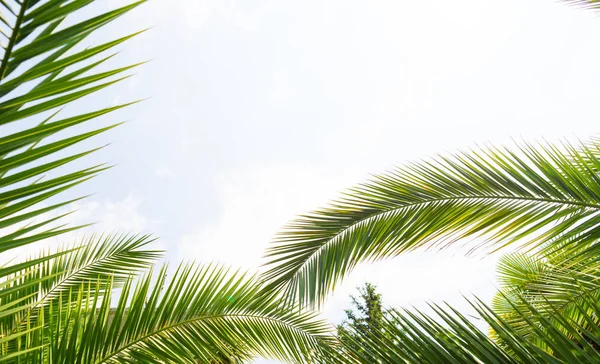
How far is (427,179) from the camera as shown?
2.69 m

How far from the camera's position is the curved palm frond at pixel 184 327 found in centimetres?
164

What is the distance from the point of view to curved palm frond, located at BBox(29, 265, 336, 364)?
1.64m

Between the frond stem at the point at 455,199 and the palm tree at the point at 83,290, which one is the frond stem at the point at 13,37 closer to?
the palm tree at the point at 83,290

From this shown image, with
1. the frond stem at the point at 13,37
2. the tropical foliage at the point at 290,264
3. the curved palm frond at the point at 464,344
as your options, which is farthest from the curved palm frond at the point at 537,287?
the frond stem at the point at 13,37

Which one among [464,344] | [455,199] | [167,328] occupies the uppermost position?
[455,199]

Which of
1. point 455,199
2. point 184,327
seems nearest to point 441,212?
point 455,199

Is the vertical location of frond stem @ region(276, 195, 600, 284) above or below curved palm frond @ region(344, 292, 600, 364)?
above

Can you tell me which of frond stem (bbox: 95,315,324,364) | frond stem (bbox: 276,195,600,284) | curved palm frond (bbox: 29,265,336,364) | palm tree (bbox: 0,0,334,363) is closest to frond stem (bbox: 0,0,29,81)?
palm tree (bbox: 0,0,334,363)

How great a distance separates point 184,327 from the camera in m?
2.35

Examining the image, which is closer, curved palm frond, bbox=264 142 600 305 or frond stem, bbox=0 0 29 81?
frond stem, bbox=0 0 29 81

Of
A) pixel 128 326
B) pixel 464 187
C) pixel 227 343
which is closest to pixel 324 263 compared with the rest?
pixel 227 343

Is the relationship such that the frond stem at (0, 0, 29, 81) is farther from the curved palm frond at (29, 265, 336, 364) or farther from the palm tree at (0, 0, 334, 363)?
the curved palm frond at (29, 265, 336, 364)

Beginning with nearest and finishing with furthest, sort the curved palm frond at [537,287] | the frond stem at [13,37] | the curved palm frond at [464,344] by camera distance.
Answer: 1. the frond stem at [13,37]
2. the curved palm frond at [464,344]
3. the curved palm frond at [537,287]

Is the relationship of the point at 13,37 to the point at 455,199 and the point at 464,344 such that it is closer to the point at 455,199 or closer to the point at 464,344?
the point at 464,344
